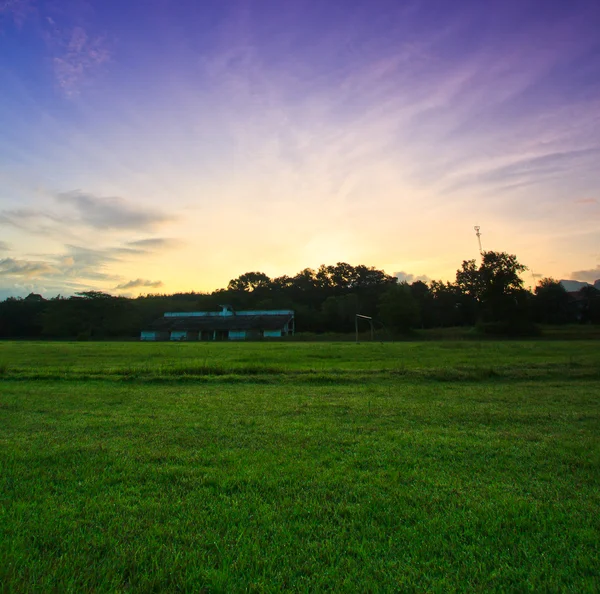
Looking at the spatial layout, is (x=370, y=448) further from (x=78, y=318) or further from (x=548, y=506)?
(x=78, y=318)

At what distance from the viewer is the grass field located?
2.35 m

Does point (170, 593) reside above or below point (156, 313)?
below

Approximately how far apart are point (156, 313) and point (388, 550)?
91315 mm

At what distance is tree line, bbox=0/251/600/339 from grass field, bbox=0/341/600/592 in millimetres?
52155

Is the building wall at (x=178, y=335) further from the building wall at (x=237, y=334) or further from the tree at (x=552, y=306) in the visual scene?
the tree at (x=552, y=306)

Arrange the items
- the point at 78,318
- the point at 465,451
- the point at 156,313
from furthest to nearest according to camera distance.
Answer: the point at 156,313 → the point at 78,318 → the point at 465,451

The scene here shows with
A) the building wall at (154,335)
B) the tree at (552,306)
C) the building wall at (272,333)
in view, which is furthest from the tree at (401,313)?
the building wall at (154,335)

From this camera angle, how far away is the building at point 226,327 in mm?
62281

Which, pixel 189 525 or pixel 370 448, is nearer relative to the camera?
pixel 189 525

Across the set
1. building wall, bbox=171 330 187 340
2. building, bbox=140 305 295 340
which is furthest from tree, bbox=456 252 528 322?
building wall, bbox=171 330 187 340

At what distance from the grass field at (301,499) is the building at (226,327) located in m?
54.9

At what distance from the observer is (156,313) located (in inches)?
3472

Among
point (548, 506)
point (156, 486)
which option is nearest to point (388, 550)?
point (548, 506)

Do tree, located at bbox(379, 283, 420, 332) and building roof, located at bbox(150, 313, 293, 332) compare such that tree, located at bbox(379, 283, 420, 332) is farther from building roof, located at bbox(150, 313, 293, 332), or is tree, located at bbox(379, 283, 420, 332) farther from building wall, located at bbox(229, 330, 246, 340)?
building wall, located at bbox(229, 330, 246, 340)
